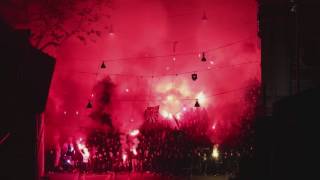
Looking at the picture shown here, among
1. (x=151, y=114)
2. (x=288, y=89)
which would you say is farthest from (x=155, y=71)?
(x=288, y=89)

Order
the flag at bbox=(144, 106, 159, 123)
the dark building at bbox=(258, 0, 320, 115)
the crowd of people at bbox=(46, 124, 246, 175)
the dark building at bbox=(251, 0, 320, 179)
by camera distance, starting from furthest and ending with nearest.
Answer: the flag at bbox=(144, 106, 159, 123), the crowd of people at bbox=(46, 124, 246, 175), the dark building at bbox=(258, 0, 320, 115), the dark building at bbox=(251, 0, 320, 179)

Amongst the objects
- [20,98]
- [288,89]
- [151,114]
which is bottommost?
[20,98]

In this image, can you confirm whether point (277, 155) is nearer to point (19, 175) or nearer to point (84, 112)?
point (19, 175)

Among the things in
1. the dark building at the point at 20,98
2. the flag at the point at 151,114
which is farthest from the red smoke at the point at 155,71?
the dark building at the point at 20,98

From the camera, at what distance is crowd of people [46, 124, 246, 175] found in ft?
100

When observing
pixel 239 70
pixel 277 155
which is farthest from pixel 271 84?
pixel 239 70

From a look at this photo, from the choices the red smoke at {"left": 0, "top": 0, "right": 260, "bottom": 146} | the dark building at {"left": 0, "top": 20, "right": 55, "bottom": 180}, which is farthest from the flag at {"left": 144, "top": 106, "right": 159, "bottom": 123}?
the dark building at {"left": 0, "top": 20, "right": 55, "bottom": 180}

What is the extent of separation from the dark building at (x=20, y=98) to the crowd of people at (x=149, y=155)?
11.2m

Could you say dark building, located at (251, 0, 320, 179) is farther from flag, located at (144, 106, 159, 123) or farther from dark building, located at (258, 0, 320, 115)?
flag, located at (144, 106, 159, 123)

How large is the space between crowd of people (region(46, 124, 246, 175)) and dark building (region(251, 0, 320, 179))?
5.19m

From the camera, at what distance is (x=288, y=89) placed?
2656cm

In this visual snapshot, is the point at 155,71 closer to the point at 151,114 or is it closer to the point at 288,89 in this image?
the point at 151,114

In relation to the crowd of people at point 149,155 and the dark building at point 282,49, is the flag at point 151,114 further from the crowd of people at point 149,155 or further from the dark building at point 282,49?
the dark building at point 282,49

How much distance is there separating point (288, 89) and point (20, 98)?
13791mm
